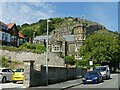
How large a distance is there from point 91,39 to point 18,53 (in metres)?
21.8

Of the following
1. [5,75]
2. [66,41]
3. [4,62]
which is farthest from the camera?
[66,41]

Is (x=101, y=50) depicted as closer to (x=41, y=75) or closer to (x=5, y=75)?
(x=5, y=75)

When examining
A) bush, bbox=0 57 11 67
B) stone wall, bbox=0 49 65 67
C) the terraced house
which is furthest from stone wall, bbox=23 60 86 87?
the terraced house

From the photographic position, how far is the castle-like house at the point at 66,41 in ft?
293

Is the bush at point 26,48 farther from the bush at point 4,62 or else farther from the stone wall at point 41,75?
the stone wall at point 41,75

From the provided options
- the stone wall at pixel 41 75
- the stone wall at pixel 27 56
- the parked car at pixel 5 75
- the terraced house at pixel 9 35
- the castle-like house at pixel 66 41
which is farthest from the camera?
the castle-like house at pixel 66 41

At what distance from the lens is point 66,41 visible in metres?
93.8

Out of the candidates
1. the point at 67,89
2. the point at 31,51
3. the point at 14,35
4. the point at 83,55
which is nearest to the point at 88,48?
the point at 83,55

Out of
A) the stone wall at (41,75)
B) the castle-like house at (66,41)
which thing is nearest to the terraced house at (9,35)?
the castle-like house at (66,41)

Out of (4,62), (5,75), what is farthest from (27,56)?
(5,75)

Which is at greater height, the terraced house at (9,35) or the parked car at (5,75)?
the terraced house at (9,35)

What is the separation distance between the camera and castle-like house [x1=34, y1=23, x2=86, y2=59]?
293ft

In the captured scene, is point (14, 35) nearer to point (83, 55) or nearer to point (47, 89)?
point (83, 55)

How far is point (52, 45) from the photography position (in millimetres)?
89125
